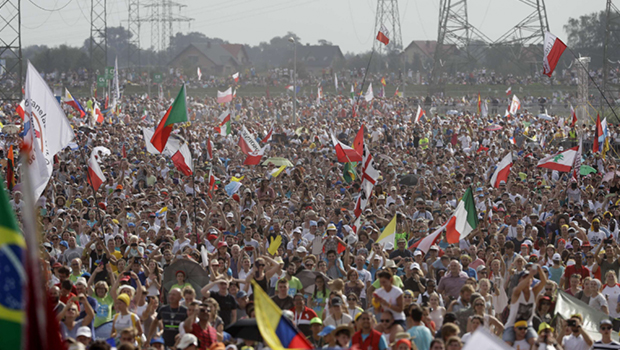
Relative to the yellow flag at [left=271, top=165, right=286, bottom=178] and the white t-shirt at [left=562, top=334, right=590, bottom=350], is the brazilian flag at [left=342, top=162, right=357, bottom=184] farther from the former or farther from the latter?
the white t-shirt at [left=562, top=334, right=590, bottom=350]

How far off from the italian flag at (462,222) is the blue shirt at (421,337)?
420 centimetres

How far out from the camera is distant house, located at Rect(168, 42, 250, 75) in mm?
116062

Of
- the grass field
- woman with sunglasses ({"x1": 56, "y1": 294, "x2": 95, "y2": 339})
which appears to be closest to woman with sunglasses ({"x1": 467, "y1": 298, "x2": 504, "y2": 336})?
woman with sunglasses ({"x1": 56, "y1": 294, "x2": 95, "y2": 339})

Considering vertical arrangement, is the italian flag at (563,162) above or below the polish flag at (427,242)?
above

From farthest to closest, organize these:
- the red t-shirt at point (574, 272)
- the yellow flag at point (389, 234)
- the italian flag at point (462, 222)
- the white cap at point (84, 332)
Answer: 1. the yellow flag at point (389, 234)
2. the italian flag at point (462, 222)
3. the red t-shirt at point (574, 272)
4. the white cap at point (84, 332)

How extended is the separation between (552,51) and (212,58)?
105 m

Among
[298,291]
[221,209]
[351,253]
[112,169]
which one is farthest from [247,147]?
[298,291]

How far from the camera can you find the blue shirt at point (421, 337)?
313 inches

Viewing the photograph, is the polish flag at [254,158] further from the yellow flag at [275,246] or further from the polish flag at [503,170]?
the yellow flag at [275,246]

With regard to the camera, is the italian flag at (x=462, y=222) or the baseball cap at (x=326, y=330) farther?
the italian flag at (x=462, y=222)

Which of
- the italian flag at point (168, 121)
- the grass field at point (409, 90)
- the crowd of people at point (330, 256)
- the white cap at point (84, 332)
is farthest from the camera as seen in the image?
the grass field at point (409, 90)

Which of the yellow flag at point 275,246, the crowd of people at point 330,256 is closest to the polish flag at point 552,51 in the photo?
the crowd of people at point 330,256

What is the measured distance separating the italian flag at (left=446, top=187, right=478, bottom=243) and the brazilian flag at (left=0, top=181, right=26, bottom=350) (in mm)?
8374

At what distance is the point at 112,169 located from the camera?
21734 millimetres
